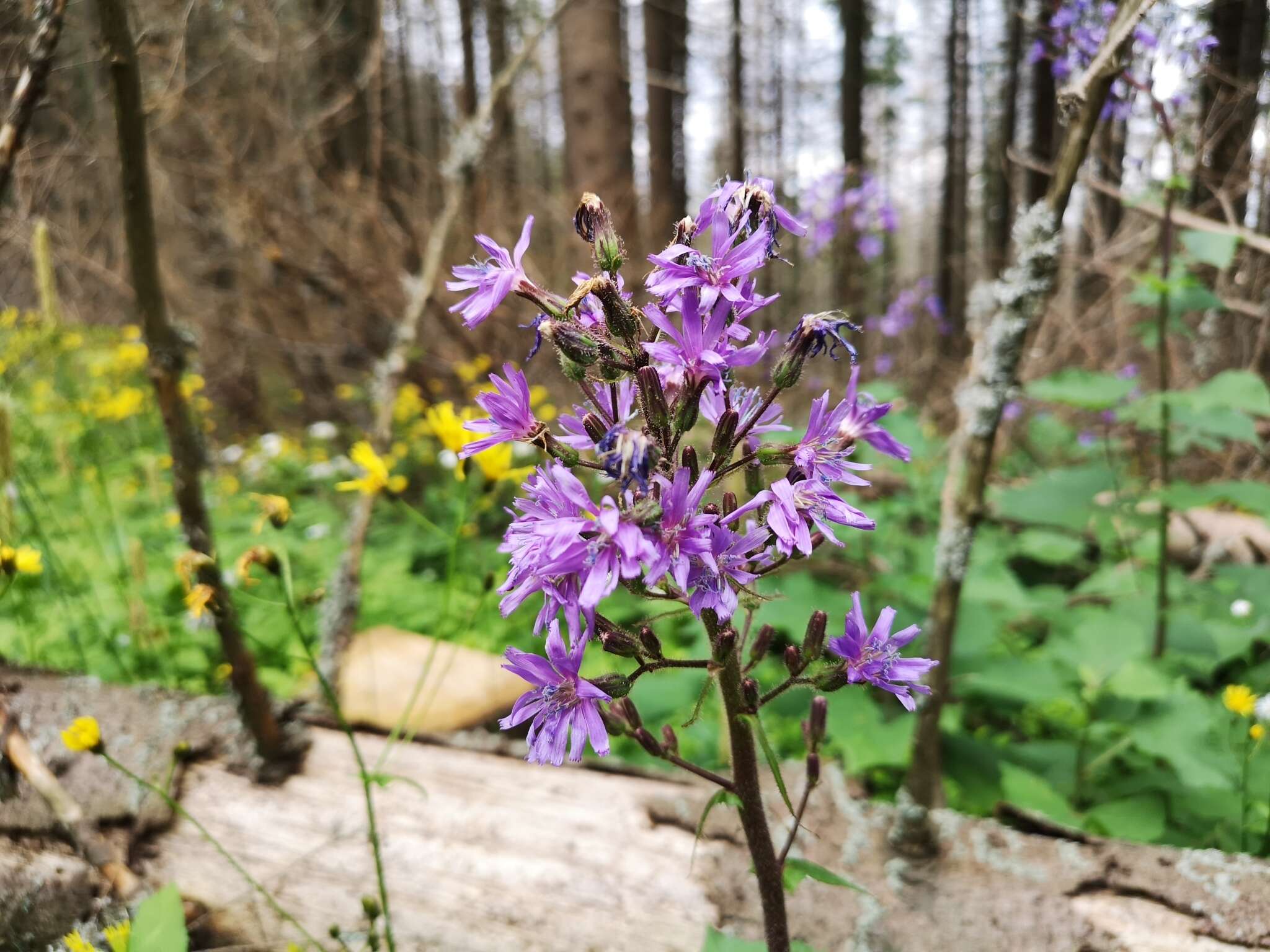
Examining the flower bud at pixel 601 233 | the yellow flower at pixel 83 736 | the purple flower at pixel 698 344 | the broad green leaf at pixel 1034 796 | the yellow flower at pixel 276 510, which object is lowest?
the broad green leaf at pixel 1034 796

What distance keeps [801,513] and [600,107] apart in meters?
5.84

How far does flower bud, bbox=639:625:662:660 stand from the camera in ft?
3.57

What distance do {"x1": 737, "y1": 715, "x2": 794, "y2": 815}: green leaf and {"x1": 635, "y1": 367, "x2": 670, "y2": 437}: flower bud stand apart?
42 cm

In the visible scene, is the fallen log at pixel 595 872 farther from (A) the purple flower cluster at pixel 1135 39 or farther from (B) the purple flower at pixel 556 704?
(A) the purple flower cluster at pixel 1135 39

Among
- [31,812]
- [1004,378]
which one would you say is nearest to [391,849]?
[31,812]

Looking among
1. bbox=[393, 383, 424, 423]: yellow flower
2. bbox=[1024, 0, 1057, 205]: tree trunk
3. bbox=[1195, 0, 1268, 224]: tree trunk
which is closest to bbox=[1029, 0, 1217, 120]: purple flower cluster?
bbox=[1195, 0, 1268, 224]: tree trunk

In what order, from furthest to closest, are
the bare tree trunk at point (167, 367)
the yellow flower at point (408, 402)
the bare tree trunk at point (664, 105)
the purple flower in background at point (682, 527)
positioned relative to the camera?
the bare tree trunk at point (664, 105)
the yellow flower at point (408, 402)
the bare tree trunk at point (167, 367)
the purple flower in background at point (682, 527)

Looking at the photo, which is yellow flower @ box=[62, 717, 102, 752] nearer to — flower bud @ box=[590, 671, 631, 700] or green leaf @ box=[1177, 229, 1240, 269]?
flower bud @ box=[590, 671, 631, 700]

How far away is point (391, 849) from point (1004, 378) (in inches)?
74.7

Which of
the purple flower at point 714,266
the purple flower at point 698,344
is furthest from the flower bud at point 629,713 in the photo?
the purple flower at point 714,266

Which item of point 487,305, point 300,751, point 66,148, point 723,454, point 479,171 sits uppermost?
point 479,171

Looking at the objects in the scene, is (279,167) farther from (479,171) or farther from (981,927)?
(981,927)

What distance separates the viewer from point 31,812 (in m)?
1.89

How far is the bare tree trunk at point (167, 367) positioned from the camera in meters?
1.74
